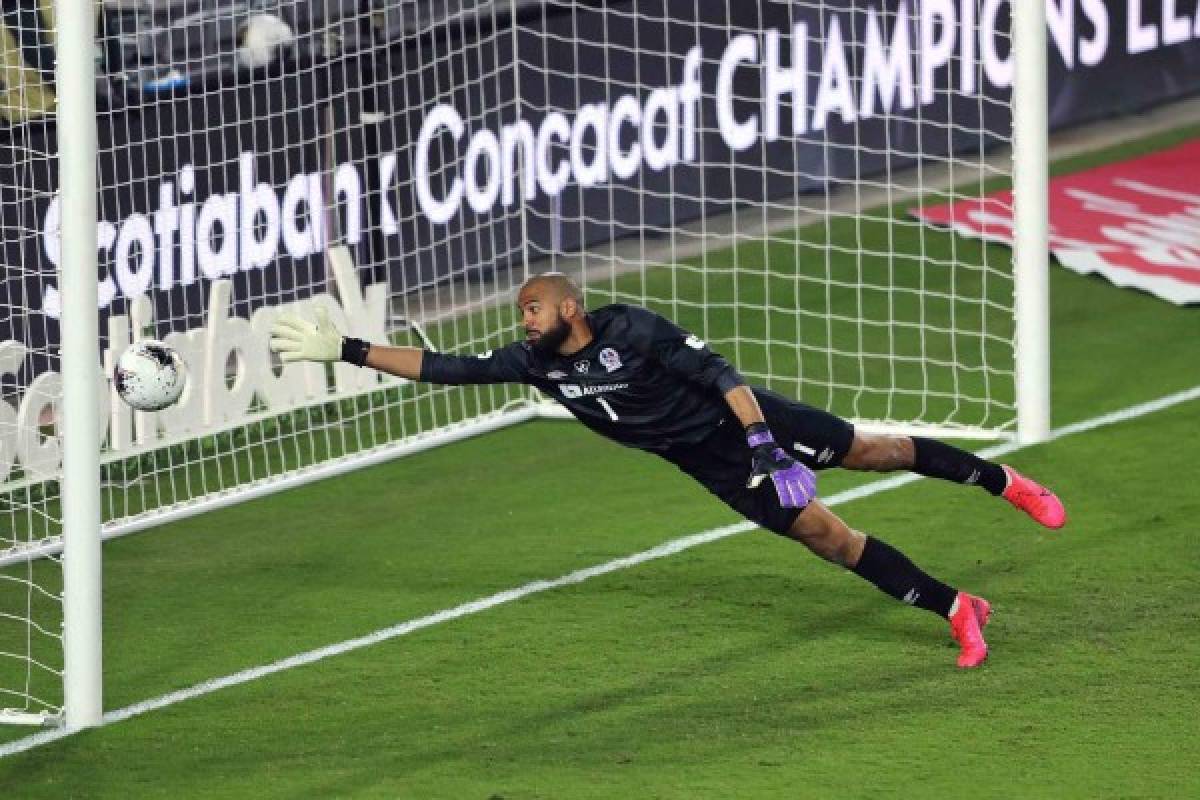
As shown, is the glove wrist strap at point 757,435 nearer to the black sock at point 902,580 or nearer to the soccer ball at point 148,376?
the black sock at point 902,580

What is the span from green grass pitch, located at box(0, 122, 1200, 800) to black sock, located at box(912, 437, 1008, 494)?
1.70 ft

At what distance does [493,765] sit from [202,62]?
5.17 meters

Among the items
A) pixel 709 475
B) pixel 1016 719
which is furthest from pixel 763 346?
pixel 1016 719

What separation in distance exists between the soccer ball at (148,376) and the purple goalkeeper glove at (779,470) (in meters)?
2.08

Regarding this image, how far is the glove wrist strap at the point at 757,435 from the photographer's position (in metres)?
8.04

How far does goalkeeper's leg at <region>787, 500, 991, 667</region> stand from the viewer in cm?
852

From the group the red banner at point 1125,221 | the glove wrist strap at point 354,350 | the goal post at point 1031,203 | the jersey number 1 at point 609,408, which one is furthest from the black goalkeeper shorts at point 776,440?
the red banner at point 1125,221

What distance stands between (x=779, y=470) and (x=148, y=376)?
2.25 meters

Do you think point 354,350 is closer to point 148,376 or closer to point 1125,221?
point 148,376

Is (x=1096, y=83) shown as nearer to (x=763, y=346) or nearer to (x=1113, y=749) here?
(x=763, y=346)

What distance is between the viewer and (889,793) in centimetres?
729

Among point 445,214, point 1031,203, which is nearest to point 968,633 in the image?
point 1031,203

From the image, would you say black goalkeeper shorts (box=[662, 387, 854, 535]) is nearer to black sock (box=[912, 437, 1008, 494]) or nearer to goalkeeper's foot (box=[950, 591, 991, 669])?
black sock (box=[912, 437, 1008, 494])

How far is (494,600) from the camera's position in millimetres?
9617
